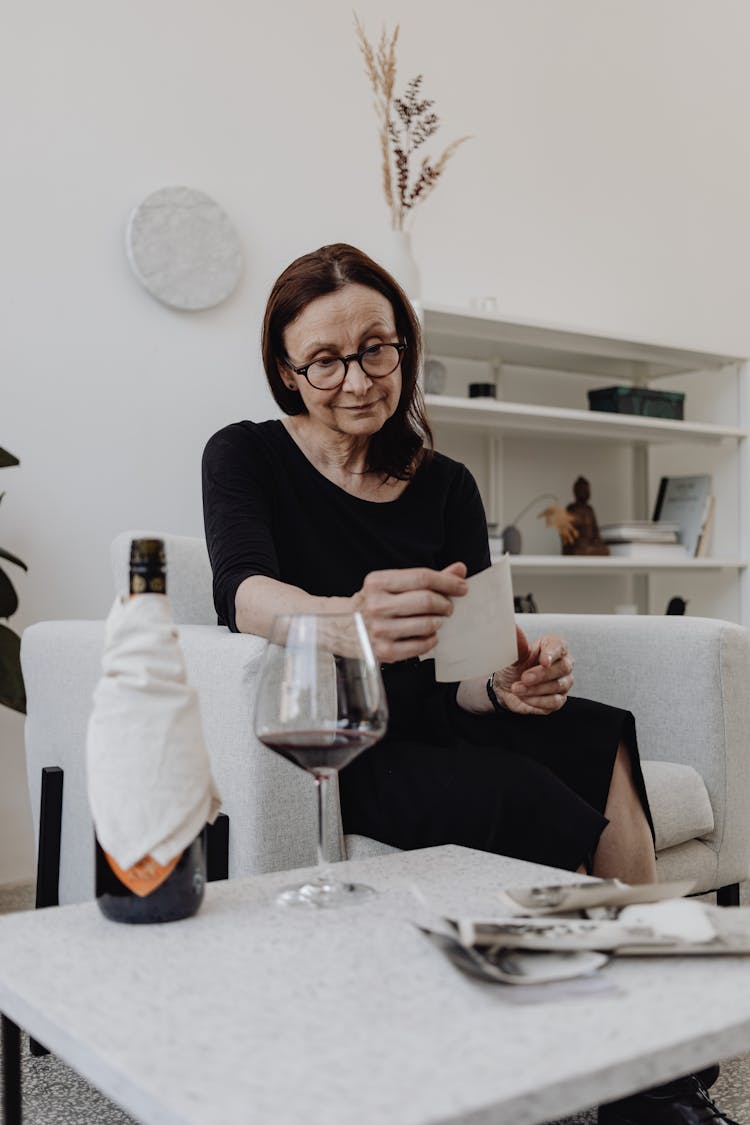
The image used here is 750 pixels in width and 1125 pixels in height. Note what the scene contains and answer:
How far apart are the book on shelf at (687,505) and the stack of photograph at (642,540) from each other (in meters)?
0.08

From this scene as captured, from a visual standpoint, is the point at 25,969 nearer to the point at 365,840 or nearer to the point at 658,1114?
the point at 365,840

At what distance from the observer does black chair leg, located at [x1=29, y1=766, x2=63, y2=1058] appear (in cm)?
163

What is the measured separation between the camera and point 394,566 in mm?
1687

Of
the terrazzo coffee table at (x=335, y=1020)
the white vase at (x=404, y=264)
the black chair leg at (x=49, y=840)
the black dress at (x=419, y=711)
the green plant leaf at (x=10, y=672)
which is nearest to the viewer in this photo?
the terrazzo coffee table at (x=335, y=1020)

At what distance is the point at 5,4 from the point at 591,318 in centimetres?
196

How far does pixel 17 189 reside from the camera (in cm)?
268

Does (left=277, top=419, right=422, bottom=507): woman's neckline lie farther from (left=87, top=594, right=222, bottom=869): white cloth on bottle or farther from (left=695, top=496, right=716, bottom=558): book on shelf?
(left=695, top=496, right=716, bottom=558): book on shelf

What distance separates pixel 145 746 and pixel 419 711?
2.52ft

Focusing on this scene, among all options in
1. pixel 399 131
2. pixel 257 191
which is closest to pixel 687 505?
pixel 399 131

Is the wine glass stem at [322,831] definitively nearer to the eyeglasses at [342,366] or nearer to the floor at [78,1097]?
the floor at [78,1097]

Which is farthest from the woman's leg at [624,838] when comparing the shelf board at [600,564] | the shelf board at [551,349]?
the shelf board at [551,349]

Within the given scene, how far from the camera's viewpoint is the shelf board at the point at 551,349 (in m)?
3.16

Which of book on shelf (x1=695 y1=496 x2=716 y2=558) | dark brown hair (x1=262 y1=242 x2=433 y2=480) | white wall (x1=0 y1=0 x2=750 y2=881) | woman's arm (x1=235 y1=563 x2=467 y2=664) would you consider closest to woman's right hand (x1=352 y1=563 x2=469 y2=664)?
woman's arm (x1=235 y1=563 x2=467 y2=664)

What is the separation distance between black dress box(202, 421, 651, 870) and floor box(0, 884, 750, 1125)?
1.32 feet
